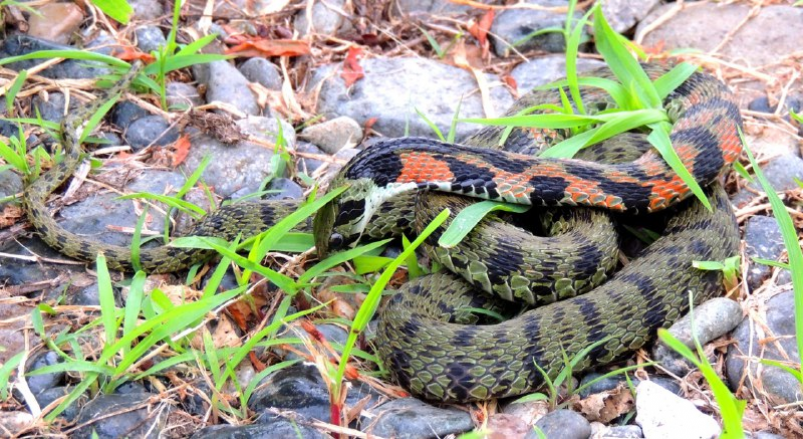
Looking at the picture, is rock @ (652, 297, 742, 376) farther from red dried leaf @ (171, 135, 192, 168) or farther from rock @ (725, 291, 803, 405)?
red dried leaf @ (171, 135, 192, 168)

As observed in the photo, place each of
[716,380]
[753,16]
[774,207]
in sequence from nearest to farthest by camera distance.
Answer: [716,380]
[774,207]
[753,16]

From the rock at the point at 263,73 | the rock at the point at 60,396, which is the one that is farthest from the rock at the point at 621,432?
the rock at the point at 263,73

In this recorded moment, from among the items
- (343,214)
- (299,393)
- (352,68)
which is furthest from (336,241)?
(352,68)

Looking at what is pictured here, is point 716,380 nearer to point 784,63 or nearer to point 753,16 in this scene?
point 784,63

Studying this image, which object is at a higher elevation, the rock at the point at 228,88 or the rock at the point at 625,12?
the rock at the point at 625,12

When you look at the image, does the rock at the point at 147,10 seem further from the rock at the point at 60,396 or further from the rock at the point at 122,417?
the rock at the point at 122,417

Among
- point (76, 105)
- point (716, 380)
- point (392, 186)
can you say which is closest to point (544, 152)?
point (392, 186)

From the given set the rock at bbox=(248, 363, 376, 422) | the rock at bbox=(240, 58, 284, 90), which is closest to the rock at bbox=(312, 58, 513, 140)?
the rock at bbox=(240, 58, 284, 90)
